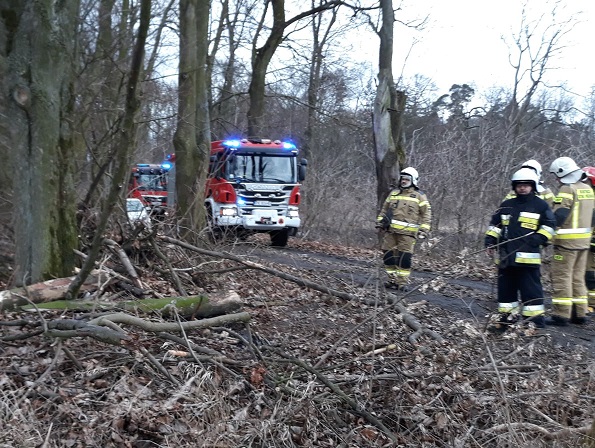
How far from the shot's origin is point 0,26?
570cm

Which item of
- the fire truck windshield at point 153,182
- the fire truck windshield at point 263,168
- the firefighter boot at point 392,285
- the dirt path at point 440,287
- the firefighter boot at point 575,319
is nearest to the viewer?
the dirt path at point 440,287

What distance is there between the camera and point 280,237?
1504 centimetres

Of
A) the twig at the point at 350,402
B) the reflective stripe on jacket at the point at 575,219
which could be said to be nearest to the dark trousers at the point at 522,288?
the reflective stripe on jacket at the point at 575,219

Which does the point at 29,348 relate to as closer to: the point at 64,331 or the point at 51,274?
the point at 64,331

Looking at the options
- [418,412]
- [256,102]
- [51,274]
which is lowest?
[418,412]

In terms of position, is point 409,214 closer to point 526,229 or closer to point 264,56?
point 526,229

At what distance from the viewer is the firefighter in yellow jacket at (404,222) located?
8.55m

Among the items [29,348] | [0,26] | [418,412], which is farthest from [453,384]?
[0,26]

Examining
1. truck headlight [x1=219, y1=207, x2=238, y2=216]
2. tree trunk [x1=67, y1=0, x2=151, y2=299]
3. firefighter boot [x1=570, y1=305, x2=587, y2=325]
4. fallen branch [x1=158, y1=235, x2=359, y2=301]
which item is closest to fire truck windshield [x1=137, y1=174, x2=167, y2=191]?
truck headlight [x1=219, y1=207, x2=238, y2=216]

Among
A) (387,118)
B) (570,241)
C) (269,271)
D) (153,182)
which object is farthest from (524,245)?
(153,182)

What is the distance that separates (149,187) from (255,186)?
3855mm

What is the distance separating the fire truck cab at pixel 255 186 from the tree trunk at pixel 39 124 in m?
7.83

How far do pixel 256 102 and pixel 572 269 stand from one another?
12.7 metres

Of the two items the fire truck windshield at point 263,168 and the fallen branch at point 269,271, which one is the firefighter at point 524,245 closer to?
the fallen branch at point 269,271
